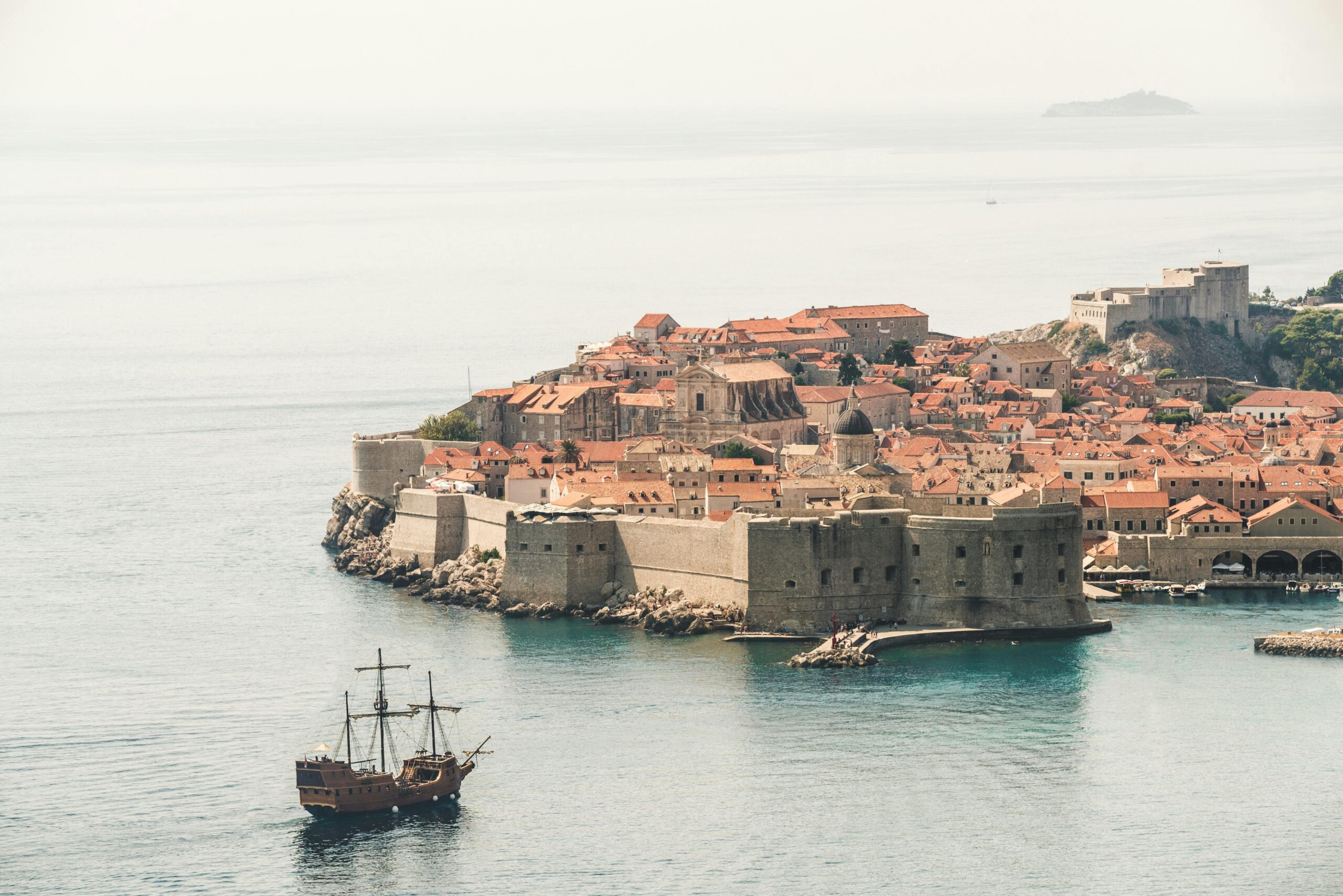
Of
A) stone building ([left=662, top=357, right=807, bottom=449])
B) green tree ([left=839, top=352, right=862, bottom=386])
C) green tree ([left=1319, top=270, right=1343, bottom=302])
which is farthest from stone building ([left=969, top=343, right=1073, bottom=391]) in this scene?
green tree ([left=1319, top=270, right=1343, bottom=302])

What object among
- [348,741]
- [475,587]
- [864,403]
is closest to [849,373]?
[864,403]

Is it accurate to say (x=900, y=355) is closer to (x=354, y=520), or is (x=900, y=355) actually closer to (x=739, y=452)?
(x=739, y=452)

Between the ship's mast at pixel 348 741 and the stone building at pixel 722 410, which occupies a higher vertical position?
the stone building at pixel 722 410

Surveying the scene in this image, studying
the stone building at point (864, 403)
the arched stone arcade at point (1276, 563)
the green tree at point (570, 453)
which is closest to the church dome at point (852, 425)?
the green tree at point (570, 453)

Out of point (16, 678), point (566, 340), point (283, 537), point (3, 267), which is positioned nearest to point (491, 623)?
point (16, 678)

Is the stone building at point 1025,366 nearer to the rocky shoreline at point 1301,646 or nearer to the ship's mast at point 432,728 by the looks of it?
the rocky shoreline at point 1301,646

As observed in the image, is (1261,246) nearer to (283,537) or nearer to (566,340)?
(566,340)

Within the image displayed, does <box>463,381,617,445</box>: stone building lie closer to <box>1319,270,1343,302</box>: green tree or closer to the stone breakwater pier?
the stone breakwater pier
